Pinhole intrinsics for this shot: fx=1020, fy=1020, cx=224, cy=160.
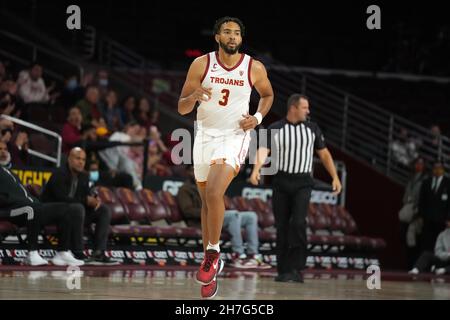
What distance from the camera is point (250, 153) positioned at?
16.8 metres

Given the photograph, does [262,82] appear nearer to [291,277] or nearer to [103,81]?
[291,277]

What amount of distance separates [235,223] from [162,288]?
220 inches

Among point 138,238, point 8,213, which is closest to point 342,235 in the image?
point 138,238

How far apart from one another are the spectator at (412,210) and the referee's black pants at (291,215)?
678 centimetres

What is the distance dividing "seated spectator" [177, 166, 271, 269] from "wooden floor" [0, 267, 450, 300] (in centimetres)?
215

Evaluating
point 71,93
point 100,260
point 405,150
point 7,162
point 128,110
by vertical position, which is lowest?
point 100,260

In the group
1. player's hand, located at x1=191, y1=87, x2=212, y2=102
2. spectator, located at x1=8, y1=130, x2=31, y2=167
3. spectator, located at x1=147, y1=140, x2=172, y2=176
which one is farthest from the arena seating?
player's hand, located at x1=191, y1=87, x2=212, y2=102

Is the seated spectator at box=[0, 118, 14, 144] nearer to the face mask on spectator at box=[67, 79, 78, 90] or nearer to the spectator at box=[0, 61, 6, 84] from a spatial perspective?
the spectator at box=[0, 61, 6, 84]

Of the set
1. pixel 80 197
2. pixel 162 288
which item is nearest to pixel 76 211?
pixel 80 197

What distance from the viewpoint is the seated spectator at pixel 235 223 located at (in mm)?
14430

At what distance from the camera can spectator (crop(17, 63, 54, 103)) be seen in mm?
16109

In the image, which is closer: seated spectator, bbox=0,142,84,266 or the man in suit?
seated spectator, bbox=0,142,84,266
